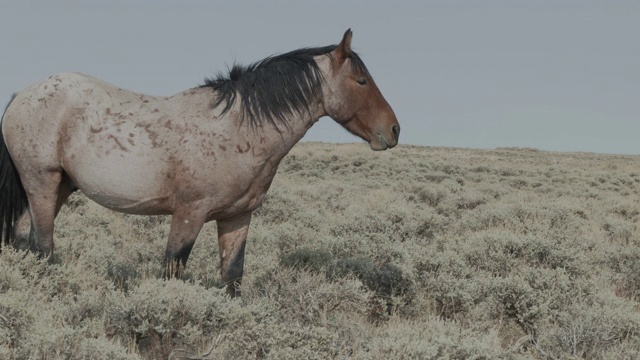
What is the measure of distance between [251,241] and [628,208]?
42.7 feet

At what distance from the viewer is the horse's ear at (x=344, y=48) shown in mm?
5113

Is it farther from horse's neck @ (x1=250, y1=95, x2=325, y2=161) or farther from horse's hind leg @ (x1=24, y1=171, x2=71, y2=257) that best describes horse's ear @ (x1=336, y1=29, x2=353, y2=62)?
horse's hind leg @ (x1=24, y1=171, x2=71, y2=257)

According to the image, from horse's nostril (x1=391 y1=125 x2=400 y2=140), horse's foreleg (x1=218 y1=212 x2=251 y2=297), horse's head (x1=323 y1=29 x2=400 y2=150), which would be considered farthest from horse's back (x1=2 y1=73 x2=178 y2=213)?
horse's nostril (x1=391 y1=125 x2=400 y2=140)

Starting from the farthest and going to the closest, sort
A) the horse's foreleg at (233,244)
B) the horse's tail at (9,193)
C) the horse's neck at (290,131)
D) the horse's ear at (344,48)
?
1. the horse's tail at (9,193)
2. the horse's foreleg at (233,244)
3. the horse's ear at (344,48)
4. the horse's neck at (290,131)

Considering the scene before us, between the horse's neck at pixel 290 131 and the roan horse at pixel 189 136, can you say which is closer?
the roan horse at pixel 189 136

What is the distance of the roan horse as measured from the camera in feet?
15.9

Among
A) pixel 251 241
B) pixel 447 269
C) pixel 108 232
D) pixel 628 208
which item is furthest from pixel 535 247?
pixel 628 208

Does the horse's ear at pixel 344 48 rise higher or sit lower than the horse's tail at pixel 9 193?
higher

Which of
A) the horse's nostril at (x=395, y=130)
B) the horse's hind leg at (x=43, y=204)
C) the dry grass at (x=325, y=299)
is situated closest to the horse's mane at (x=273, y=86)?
the horse's nostril at (x=395, y=130)

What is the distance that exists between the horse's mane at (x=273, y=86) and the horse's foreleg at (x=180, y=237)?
93 centimetres

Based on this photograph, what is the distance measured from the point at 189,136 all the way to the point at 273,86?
85cm

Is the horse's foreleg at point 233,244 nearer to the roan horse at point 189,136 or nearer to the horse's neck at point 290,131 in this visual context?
the roan horse at point 189,136

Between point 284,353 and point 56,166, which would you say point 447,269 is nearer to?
point 284,353

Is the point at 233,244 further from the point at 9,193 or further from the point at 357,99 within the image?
the point at 9,193
